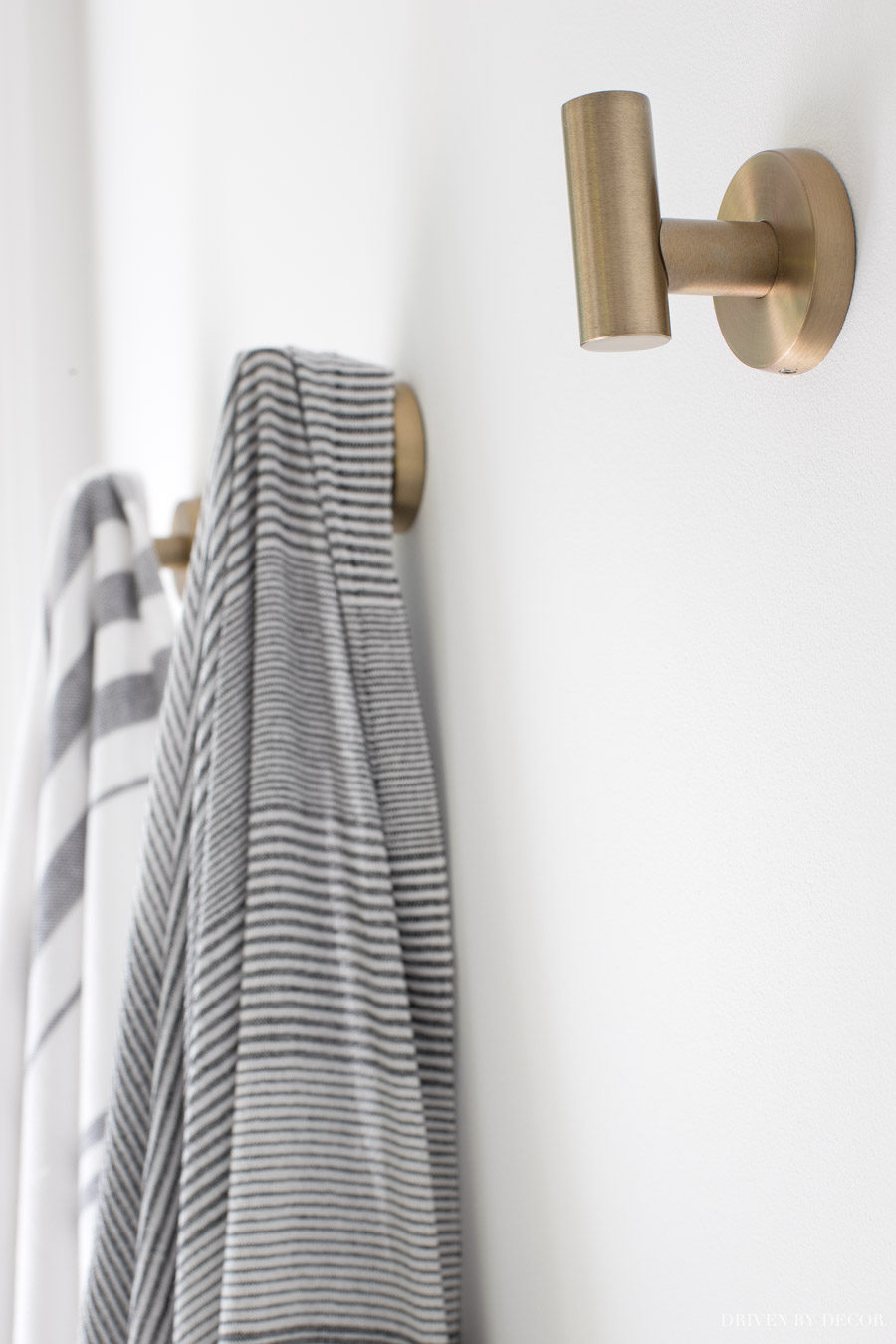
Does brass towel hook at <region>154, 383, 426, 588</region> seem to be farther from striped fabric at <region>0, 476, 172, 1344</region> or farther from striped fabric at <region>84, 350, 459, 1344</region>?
striped fabric at <region>0, 476, 172, 1344</region>

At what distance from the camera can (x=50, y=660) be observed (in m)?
0.69

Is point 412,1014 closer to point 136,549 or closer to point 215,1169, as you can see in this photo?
point 215,1169

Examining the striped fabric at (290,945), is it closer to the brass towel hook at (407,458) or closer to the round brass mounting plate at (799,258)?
the brass towel hook at (407,458)

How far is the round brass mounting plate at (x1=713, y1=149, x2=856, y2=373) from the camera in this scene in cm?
22

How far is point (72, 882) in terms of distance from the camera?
661 millimetres

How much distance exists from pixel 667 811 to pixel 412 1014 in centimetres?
19

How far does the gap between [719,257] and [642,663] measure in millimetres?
116

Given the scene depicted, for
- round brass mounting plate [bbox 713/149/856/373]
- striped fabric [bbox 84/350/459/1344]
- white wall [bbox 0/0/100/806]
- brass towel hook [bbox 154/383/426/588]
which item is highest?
white wall [bbox 0/0/100/806]

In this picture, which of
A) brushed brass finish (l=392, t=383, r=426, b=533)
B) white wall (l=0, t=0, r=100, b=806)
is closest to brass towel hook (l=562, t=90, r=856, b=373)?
brushed brass finish (l=392, t=383, r=426, b=533)

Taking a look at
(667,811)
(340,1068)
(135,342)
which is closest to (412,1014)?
(340,1068)

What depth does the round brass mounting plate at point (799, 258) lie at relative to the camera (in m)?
0.22

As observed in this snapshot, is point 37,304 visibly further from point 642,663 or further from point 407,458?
point 642,663

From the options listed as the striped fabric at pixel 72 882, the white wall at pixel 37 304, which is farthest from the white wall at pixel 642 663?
the white wall at pixel 37 304

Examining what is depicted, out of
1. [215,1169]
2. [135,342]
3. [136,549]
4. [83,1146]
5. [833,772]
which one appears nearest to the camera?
[833,772]
